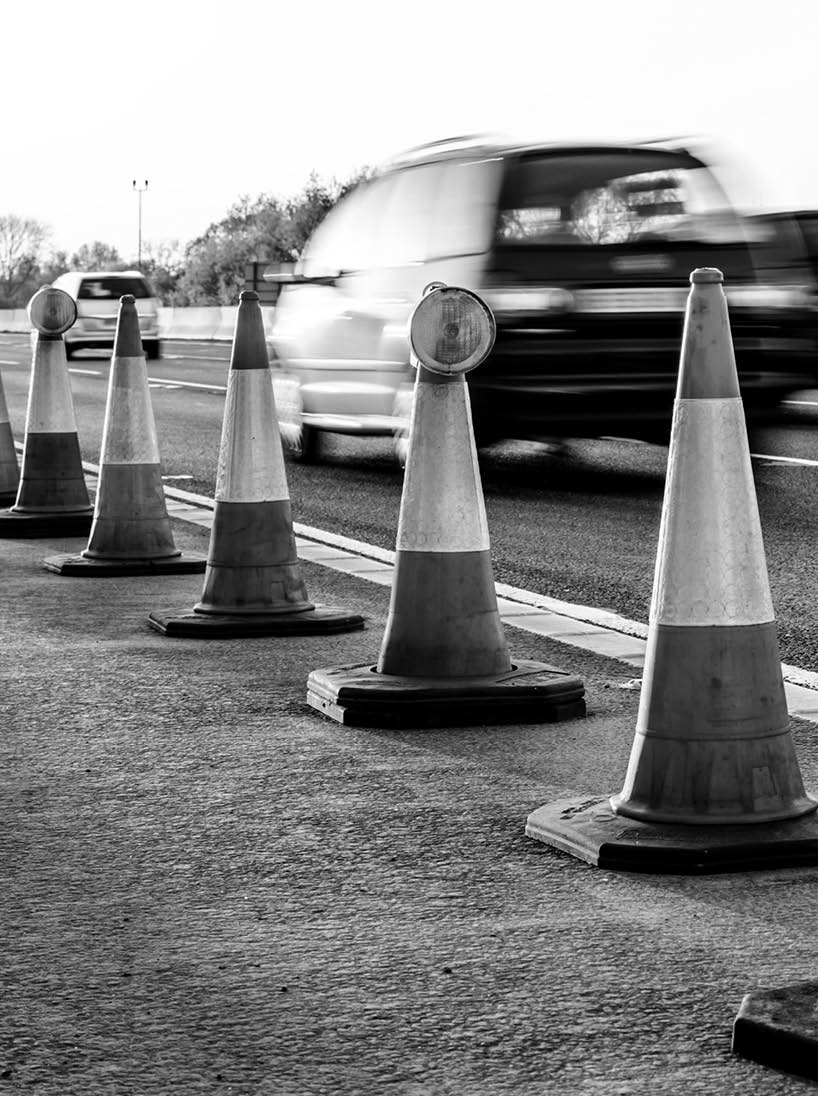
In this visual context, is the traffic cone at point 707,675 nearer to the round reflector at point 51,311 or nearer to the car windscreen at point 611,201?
the round reflector at point 51,311

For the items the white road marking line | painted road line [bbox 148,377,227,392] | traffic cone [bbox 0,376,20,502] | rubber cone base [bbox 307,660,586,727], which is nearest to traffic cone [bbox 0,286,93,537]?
traffic cone [bbox 0,376,20,502]

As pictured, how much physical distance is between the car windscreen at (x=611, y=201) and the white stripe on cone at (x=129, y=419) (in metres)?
3.61

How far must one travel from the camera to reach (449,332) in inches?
205

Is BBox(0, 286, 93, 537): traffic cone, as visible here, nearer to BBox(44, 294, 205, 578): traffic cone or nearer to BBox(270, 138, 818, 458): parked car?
BBox(44, 294, 205, 578): traffic cone

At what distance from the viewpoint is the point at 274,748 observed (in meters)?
4.90

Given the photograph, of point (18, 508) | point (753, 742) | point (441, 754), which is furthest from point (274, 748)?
point (18, 508)

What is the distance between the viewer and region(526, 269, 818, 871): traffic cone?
3.91 m

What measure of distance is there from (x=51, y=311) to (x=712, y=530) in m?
5.51

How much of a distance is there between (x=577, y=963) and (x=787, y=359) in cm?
859

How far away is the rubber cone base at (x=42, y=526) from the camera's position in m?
9.20

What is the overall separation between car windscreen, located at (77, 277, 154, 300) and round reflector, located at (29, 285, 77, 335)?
2648 cm

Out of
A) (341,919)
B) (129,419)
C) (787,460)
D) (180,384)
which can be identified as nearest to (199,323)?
(180,384)

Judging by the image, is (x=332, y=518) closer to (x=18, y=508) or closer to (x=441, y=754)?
(x=18, y=508)

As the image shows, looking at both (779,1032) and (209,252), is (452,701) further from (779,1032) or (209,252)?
(209,252)
